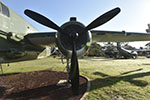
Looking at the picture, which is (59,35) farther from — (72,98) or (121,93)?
(121,93)

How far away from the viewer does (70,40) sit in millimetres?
4133

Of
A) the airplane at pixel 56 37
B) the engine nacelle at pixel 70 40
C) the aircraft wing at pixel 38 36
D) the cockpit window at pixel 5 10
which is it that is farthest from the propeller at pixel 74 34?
the cockpit window at pixel 5 10

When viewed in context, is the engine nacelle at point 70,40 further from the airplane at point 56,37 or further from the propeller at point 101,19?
the propeller at point 101,19

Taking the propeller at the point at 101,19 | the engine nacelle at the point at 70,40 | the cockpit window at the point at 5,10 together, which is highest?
the cockpit window at the point at 5,10

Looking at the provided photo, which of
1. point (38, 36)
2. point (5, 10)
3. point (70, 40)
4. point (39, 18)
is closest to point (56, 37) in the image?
point (70, 40)

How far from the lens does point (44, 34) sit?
578 cm

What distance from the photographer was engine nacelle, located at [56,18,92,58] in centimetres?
408

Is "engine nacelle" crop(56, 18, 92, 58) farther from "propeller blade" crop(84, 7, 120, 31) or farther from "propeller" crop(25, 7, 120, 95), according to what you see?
"propeller blade" crop(84, 7, 120, 31)

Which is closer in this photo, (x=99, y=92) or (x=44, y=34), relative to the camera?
(x=99, y=92)

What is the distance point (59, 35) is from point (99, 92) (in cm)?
300

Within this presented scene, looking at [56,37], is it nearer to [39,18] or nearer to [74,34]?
[74,34]

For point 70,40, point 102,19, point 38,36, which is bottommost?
point 70,40

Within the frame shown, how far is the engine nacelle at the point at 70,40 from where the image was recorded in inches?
161

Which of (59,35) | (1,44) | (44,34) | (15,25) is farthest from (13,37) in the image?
(59,35)
